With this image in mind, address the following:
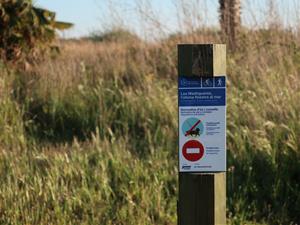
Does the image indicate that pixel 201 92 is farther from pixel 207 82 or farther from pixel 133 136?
pixel 133 136

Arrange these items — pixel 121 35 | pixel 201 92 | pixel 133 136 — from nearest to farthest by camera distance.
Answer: pixel 201 92 < pixel 133 136 < pixel 121 35

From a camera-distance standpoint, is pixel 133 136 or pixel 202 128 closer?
pixel 202 128

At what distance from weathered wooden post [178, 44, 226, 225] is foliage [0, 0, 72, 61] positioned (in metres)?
5.17

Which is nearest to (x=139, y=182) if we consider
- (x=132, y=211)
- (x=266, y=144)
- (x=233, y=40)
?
(x=132, y=211)

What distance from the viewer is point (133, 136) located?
5.20 m

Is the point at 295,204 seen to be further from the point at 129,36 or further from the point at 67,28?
the point at 67,28

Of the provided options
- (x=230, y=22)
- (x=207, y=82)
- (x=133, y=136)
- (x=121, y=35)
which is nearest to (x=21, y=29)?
(x=121, y=35)

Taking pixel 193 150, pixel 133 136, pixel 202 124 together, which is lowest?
pixel 133 136

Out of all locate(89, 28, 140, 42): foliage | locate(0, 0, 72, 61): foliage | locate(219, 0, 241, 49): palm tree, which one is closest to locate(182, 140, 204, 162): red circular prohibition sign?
locate(219, 0, 241, 49): palm tree

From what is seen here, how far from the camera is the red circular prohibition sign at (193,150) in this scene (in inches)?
90.9

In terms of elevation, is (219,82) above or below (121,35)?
below

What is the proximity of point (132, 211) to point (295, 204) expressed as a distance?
1.21 metres

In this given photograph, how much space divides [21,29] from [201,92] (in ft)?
17.9

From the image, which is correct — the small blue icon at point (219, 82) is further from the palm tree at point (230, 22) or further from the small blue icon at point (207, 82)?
the palm tree at point (230, 22)
